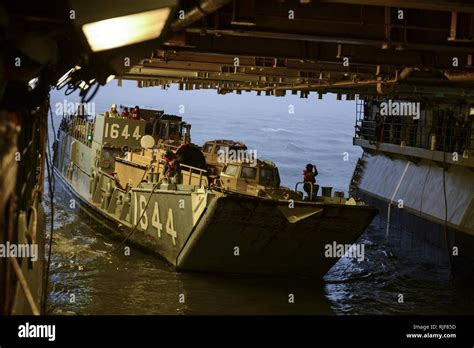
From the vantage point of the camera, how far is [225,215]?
1786 centimetres

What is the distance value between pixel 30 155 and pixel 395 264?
18.8m

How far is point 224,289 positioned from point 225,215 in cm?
217

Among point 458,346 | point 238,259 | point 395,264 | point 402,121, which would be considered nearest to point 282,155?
point 402,121

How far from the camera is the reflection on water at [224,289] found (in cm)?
1710

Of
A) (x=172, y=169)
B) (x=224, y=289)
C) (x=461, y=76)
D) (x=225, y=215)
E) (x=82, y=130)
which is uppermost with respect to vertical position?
(x=461, y=76)

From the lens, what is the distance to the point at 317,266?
1998 centimetres

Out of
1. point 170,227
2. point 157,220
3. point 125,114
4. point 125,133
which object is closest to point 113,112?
point 125,114

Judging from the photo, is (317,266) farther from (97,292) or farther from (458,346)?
(458,346)

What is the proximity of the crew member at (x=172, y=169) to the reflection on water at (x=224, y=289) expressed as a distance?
8.88 feet

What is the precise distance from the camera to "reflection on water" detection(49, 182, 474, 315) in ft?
56.1

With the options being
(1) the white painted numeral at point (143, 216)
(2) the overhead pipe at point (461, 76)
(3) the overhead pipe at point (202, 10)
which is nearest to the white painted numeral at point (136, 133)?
(1) the white painted numeral at point (143, 216)

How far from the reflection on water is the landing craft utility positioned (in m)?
0.60

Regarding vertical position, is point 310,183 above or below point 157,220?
above

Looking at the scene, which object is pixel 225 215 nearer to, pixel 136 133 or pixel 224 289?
pixel 224 289
